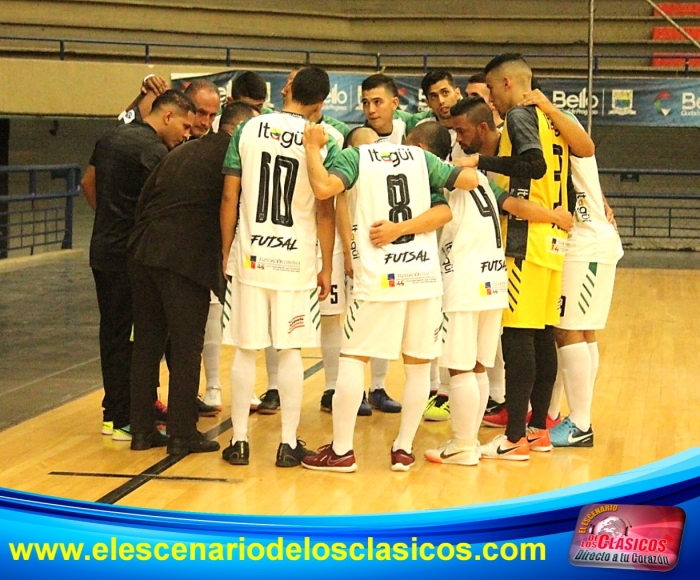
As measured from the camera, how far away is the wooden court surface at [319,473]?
4.24 m

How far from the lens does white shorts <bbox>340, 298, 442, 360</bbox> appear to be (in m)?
4.51

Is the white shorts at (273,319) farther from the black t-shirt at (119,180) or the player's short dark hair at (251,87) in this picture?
the player's short dark hair at (251,87)

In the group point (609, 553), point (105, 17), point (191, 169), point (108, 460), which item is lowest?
point (108, 460)

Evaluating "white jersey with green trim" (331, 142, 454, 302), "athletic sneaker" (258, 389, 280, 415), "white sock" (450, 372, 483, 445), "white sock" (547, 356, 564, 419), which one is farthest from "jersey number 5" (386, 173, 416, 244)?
"athletic sneaker" (258, 389, 280, 415)

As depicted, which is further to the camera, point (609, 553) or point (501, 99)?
point (501, 99)

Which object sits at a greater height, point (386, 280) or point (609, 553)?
point (386, 280)

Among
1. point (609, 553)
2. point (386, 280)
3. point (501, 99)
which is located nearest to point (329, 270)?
point (386, 280)

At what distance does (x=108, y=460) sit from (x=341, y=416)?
104cm

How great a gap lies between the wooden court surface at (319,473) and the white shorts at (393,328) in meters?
0.52

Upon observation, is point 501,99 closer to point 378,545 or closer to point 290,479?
point 290,479

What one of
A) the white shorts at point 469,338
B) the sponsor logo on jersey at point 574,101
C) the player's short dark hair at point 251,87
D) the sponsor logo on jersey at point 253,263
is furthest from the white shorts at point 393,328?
the sponsor logo on jersey at point 574,101

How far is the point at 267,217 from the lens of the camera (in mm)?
4574

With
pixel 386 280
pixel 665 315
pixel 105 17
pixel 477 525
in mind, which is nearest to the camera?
pixel 477 525

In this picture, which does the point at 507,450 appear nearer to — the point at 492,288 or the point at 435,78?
the point at 492,288
